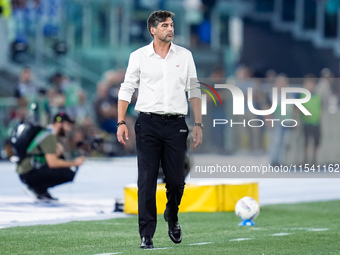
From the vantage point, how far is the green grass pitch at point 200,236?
8.31m

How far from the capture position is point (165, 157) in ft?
27.1

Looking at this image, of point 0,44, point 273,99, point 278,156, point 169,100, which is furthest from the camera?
point 0,44

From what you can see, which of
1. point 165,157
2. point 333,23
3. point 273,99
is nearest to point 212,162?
point 273,99

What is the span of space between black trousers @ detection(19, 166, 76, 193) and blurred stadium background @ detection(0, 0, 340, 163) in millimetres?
8090

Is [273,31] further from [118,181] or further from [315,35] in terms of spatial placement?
[118,181]

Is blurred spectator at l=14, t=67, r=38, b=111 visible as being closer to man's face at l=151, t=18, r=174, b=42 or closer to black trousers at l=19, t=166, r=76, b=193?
black trousers at l=19, t=166, r=76, b=193

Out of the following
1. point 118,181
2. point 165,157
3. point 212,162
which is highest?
point 165,157

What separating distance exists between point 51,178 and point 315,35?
21.9 metres

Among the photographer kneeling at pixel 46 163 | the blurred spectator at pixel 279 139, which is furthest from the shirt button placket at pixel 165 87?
the blurred spectator at pixel 279 139

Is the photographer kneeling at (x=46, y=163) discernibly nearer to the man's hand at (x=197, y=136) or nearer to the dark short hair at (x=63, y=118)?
the dark short hair at (x=63, y=118)

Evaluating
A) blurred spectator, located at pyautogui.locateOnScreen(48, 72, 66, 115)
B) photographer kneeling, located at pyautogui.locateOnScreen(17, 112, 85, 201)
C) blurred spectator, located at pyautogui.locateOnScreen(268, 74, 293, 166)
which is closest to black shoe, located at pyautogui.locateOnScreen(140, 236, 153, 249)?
photographer kneeling, located at pyautogui.locateOnScreen(17, 112, 85, 201)

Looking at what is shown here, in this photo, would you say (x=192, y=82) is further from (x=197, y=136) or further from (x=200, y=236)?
(x=200, y=236)

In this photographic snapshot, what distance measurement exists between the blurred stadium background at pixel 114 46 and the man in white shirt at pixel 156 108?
13.6 m

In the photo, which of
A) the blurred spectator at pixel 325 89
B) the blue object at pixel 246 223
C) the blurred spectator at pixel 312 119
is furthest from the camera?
the blurred spectator at pixel 325 89
